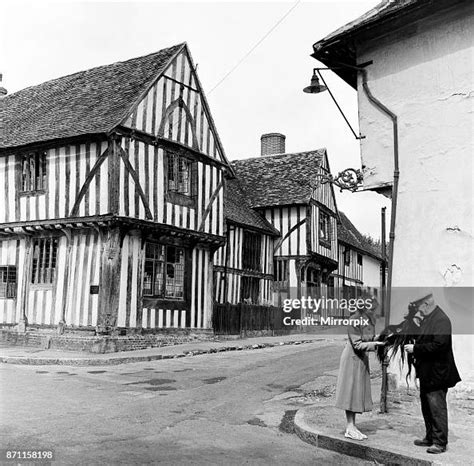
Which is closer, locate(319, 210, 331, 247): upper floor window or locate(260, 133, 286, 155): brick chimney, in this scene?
locate(319, 210, 331, 247): upper floor window

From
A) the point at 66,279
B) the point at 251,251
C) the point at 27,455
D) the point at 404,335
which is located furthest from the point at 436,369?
the point at 251,251

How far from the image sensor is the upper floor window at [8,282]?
55.7ft

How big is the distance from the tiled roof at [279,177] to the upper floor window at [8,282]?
12.3 m

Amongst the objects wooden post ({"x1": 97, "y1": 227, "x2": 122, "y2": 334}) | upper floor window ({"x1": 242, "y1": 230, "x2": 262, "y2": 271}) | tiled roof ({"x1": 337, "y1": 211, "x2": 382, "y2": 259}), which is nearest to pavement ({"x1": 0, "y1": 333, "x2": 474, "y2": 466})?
wooden post ({"x1": 97, "y1": 227, "x2": 122, "y2": 334})

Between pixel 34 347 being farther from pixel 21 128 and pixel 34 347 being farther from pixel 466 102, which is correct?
pixel 466 102

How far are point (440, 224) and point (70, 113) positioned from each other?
1276cm

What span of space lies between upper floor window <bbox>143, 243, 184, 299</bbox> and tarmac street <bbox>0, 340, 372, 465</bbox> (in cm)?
332

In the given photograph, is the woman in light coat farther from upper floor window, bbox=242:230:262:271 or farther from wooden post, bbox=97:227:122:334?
upper floor window, bbox=242:230:262:271

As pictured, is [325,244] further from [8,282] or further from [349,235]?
[8,282]

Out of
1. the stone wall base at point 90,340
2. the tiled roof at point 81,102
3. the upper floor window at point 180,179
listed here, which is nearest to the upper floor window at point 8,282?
the stone wall base at point 90,340

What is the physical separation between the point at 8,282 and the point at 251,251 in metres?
10.6

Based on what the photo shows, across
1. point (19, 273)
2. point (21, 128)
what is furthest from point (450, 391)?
point (21, 128)

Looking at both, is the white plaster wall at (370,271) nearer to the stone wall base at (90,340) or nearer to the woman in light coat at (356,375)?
the stone wall base at (90,340)

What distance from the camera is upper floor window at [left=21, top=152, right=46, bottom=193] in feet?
54.1
